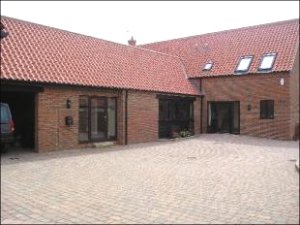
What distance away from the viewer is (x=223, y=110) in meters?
21.7

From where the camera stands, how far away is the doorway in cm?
2064

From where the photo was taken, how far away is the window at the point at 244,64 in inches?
787

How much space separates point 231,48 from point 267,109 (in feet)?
19.8

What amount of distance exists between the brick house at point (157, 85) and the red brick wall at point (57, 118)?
35 millimetres

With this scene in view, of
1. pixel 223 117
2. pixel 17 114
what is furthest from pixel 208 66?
pixel 17 114

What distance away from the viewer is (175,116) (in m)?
20.2

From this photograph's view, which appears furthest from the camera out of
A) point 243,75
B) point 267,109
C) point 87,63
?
point 243,75

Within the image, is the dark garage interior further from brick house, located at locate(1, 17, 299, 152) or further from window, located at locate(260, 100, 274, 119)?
window, located at locate(260, 100, 274, 119)

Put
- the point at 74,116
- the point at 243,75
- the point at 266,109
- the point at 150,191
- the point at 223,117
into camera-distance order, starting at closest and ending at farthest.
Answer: the point at 150,191, the point at 74,116, the point at 266,109, the point at 243,75, the point at 223,117

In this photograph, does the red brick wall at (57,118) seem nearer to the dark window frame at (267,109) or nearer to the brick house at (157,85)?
the brick house at (157,85)

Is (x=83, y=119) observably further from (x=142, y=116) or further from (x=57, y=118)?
(x=142, y=116)

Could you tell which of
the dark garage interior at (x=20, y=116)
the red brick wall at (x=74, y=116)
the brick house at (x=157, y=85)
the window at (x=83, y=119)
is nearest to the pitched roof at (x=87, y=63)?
the brick house at (x=157, y=85)

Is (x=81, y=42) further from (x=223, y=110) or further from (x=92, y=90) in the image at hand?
(x=223, y=110)

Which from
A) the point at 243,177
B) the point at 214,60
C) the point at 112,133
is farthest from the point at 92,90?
the point at 214,60
